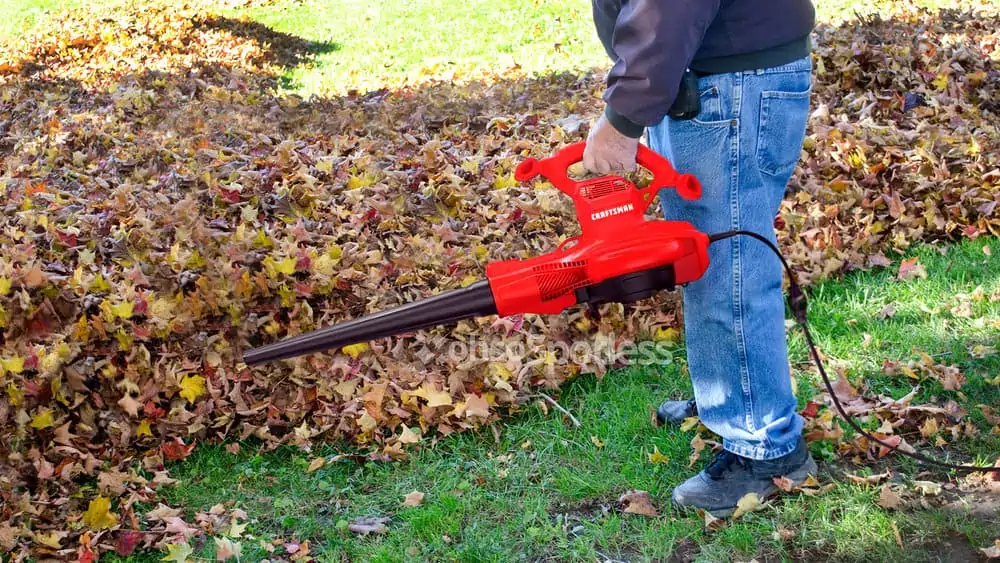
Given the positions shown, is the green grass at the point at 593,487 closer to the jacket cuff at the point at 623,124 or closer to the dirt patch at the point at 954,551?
the dirt patch at the point at 954,551

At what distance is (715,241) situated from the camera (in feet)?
8.03

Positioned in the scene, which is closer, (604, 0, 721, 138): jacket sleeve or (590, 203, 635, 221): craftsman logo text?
(604, 0, 721, 138): jacket sleeve

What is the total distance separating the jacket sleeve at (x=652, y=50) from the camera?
199cm

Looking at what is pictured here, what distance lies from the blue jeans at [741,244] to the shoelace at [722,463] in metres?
0.05

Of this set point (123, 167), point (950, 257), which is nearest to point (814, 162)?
point (950, 257)

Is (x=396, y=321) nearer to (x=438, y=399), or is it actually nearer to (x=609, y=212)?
(x=609, y=212)

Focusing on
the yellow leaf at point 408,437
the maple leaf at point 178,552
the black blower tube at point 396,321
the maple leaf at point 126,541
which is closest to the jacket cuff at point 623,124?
the black blower tube at point 396,321

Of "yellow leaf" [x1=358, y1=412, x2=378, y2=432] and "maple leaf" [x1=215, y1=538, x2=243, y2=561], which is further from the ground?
"yellow leaf" [x1=358, y1=412, x2=378, y2=432]

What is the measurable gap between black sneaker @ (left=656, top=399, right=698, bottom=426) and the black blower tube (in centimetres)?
121

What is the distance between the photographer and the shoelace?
9.07ft

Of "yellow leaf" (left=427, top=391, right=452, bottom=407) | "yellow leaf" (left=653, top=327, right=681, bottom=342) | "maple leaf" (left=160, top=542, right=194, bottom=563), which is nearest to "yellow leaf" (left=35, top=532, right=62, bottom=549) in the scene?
"maple leaf" (left=160, top=542, right=194, bottom=563)

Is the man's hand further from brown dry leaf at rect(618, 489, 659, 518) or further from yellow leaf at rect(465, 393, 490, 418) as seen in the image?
yellow leaf at rect(465, 393, 490, 418)

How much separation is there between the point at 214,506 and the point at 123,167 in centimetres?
304

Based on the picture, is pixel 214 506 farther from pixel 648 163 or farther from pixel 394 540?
pixel 648 163
